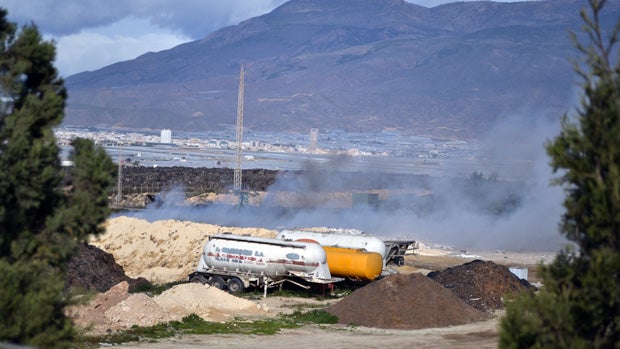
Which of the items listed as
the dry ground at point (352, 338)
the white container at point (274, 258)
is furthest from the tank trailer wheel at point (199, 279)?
the dry ground at point (352, 338)

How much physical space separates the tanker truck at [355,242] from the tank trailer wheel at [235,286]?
15.6 feet

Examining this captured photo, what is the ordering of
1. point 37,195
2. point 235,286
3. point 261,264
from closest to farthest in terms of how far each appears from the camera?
point 37,195, point 261,264, point 235,286

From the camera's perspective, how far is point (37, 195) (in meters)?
13.7

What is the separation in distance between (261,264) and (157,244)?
38.1 feet

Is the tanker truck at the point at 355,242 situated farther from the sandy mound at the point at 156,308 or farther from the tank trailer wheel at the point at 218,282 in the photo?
the sandy mound at the point at 156,308

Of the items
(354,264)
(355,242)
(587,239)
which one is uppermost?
(587,239)

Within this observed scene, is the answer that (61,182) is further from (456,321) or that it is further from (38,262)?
(456,321)

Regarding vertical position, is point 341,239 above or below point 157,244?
above

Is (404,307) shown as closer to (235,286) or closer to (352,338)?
(352,338)

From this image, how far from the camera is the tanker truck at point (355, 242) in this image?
41344 millimetres

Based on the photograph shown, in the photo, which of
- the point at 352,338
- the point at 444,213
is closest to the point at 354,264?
the point at 352,338

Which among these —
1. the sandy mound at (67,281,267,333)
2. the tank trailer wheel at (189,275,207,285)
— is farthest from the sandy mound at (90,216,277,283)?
the sandy mound at (67,281,267,333)

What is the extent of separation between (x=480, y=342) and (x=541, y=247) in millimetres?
35304

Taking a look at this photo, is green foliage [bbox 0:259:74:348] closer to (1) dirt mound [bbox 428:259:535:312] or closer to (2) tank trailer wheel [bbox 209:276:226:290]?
(1) dirt mound [bbox 428:259:535:312]
